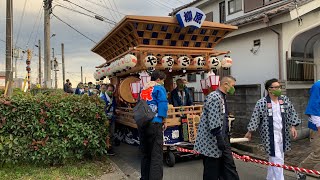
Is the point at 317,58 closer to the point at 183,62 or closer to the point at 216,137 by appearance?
the point at 183,62

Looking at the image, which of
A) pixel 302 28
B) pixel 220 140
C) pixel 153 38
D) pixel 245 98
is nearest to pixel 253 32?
pixel 302 28

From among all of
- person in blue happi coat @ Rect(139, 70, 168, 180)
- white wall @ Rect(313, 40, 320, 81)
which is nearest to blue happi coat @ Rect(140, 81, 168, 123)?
person in blue happi coat @ Rect(139, 70, 168, 180)

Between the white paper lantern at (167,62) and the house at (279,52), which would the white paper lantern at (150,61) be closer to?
the white paper lantern at (167,62)

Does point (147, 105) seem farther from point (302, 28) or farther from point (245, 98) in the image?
point (302, 28)

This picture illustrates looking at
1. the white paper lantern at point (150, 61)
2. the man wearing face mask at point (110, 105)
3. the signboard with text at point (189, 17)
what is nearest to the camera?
the white paper lantern at point (150, 61)

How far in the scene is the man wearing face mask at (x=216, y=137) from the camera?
13.9ft

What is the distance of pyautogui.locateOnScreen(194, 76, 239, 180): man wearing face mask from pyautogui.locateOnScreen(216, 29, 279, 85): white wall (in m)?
6.36

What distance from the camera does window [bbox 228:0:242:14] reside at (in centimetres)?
1504

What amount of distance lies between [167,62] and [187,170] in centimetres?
253

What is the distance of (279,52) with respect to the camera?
970cm

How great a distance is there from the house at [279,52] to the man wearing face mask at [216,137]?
17.1 ft

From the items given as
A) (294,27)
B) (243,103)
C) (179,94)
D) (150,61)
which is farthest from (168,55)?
(294,27)

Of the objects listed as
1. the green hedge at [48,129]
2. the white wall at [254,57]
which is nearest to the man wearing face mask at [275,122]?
the green hedge at [48,129]

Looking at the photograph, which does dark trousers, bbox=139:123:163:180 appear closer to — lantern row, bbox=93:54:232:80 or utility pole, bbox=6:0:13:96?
lantern row, bbox=93:54:232:80
